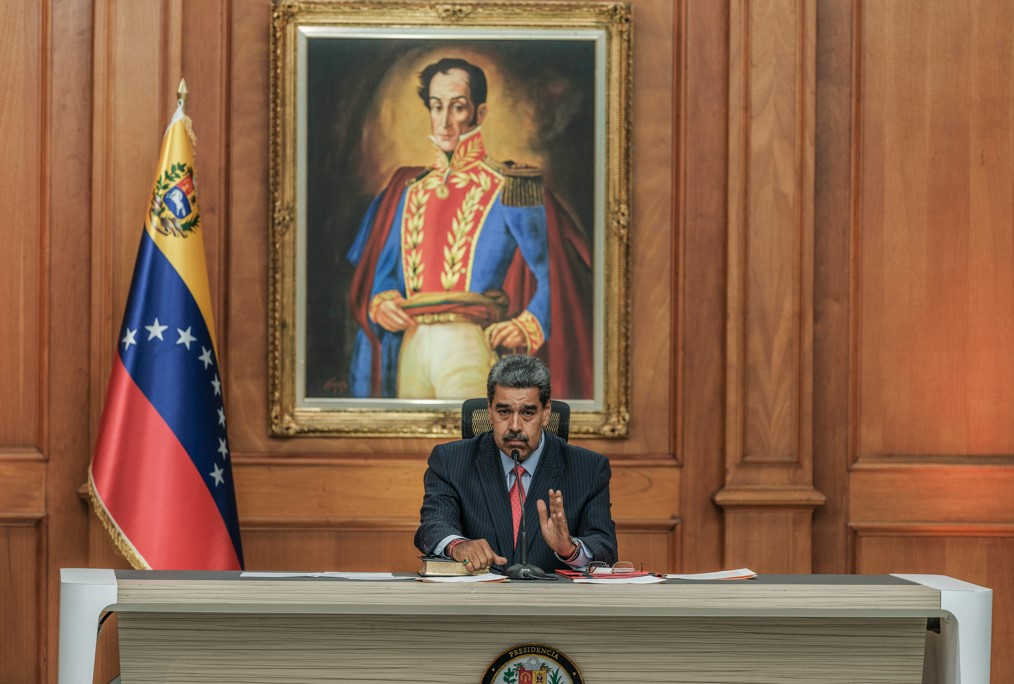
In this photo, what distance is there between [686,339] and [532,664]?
7.50 feet

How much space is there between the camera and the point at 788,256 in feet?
15.5

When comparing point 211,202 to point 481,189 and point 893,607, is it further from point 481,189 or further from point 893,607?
point 893,607

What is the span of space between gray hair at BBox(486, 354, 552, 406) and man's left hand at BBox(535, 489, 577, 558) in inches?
14.4

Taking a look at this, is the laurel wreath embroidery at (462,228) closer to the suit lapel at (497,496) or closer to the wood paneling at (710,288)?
the wood paneling at (710,288)

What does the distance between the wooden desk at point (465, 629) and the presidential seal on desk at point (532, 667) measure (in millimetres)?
17

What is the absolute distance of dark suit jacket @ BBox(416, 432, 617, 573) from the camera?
328cm

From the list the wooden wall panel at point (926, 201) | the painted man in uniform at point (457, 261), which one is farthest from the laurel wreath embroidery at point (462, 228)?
the wooden wall panel at point (926, 201)

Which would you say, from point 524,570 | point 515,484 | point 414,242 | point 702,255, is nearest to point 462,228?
point 414,242

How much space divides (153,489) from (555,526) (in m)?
1.81

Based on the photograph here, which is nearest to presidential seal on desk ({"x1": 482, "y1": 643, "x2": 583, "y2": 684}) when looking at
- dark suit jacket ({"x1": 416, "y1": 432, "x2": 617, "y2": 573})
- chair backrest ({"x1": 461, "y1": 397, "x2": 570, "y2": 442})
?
dark suit jacket ({"x1": 416, "y1": 432, "x2": 617, "y2": 573})

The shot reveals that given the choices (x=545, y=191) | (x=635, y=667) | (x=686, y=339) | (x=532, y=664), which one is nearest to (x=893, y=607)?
(x=635, y=667)

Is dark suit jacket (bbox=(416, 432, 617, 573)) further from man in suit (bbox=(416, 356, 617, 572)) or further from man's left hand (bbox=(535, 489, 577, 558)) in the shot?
man's left hand (bbox=(535, 489, 577, 558))

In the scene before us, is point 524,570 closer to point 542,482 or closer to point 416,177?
point 542,482

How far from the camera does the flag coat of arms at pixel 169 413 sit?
14.0ft
